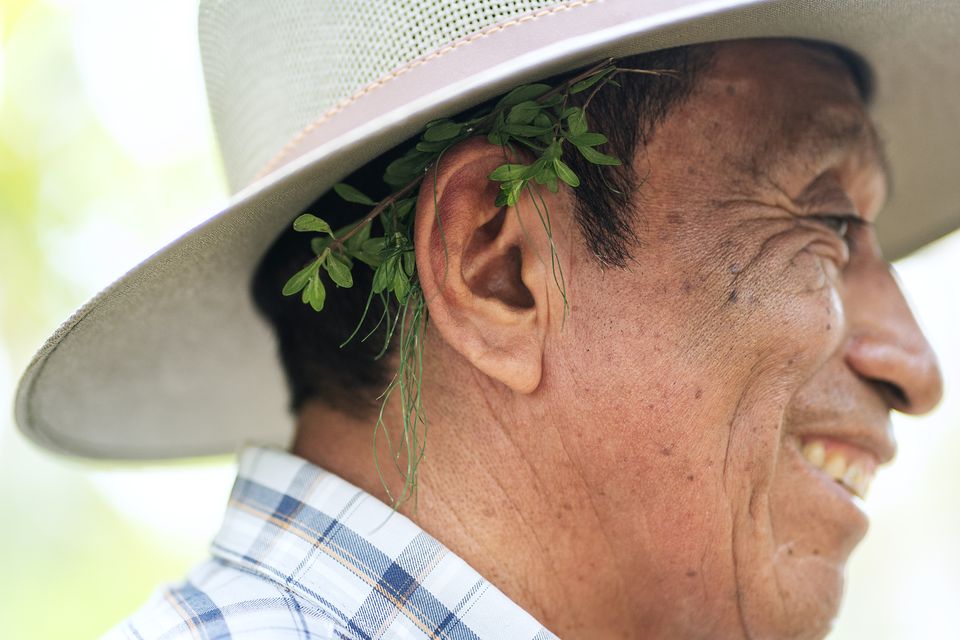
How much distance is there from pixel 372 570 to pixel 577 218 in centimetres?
70

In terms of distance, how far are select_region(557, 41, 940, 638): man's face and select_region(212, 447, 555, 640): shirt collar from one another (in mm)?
303

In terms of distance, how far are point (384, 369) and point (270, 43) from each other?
62 cm

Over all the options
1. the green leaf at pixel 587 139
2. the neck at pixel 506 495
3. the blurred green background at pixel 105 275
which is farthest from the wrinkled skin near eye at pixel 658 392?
the blurred green background at pixel 105 275

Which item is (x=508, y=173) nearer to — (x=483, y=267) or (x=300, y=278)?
(x=483, y=267)

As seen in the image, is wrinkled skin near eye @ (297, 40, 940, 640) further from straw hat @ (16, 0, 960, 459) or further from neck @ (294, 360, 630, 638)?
straw hat @ (16, 0, 960, 459)

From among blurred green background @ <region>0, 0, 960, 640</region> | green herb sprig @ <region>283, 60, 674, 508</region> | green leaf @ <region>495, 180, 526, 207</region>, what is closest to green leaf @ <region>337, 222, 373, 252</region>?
green herb sprig @ <region>283, 60, 674, 508</region>

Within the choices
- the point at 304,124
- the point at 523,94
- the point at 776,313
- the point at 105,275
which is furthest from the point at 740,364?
the point at 105,275

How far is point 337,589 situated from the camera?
157 cm

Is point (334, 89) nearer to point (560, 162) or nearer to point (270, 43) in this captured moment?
point (270, 43)

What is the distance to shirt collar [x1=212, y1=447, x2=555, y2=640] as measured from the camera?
1556 millimetres

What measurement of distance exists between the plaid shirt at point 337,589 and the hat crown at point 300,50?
656 millimetres

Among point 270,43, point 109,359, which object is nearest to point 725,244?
point 270,43

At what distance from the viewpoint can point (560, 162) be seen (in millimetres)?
1603

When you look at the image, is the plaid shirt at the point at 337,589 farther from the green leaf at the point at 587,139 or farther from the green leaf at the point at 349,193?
the green leaf at the point at 587,139
